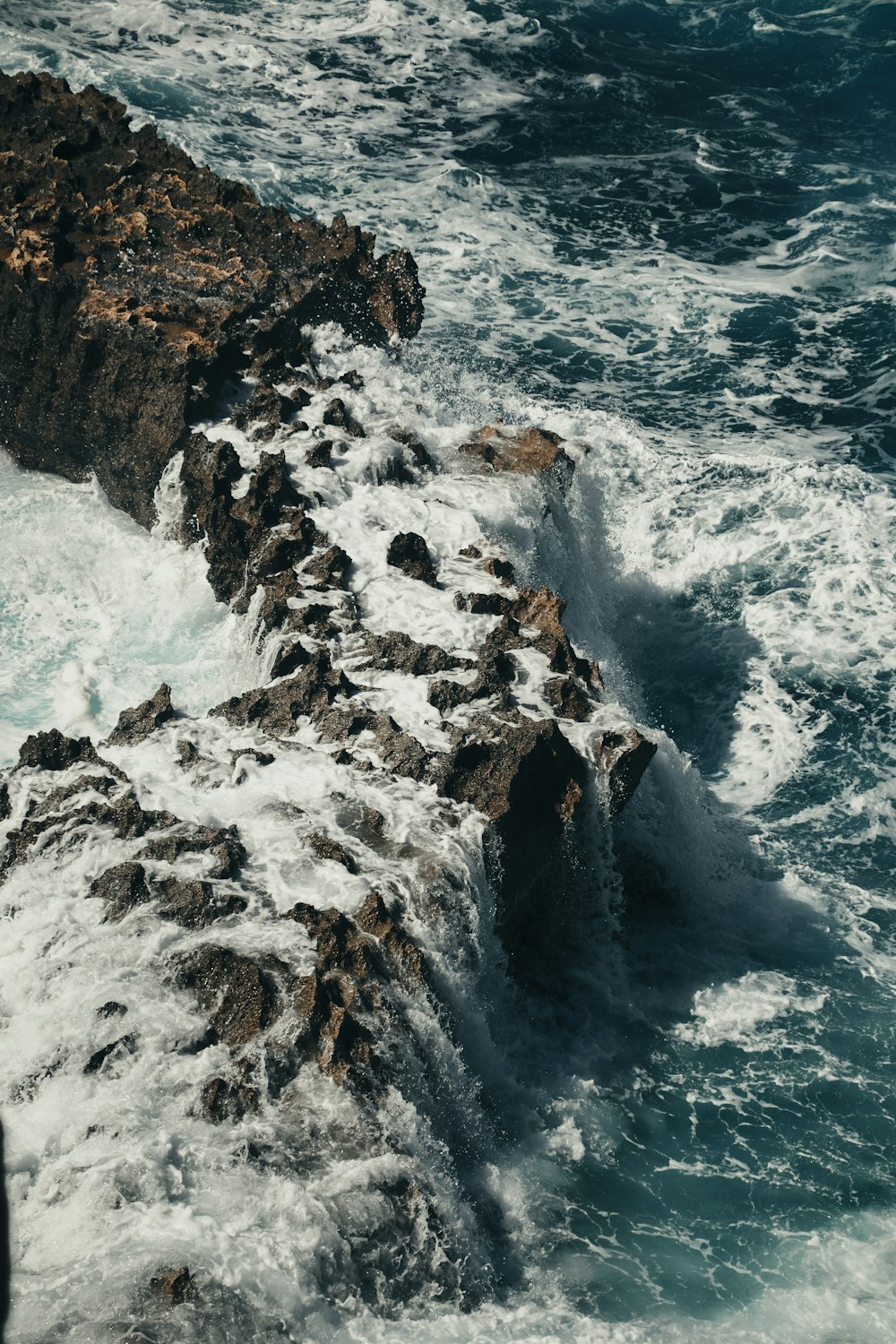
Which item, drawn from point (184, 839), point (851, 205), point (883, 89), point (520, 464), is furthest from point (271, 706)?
point (883, 89)

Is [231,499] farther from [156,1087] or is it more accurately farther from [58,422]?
[156,1087]

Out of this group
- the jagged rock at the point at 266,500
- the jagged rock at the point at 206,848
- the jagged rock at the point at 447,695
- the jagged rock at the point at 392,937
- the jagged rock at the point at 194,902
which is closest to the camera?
the jagged rock at the point at 392,937

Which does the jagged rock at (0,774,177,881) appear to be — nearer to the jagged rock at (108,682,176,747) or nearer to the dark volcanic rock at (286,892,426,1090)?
the jagged rock at (108,682,176,747)

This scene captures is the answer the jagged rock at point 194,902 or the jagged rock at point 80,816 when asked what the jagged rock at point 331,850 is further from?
the jagged rock at point 80,816

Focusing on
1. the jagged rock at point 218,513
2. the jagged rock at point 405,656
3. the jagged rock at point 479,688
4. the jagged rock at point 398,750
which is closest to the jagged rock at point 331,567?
the jagged rock at point 218,513

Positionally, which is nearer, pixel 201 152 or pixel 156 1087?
pixel 156 1087

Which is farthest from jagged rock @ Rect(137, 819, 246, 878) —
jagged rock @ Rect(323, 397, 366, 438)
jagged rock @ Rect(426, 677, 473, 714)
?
jagged rock @ Rect(323, 397, 366, 438)
